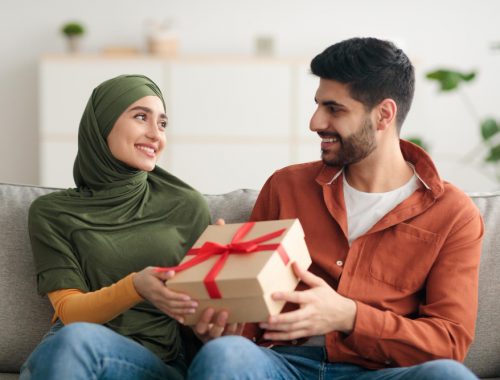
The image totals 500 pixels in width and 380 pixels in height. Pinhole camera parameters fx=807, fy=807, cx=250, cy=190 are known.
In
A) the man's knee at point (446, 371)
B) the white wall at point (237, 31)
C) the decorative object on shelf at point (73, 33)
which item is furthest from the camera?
the white wall at point (237, 31)

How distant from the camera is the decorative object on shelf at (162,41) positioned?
5680 mm

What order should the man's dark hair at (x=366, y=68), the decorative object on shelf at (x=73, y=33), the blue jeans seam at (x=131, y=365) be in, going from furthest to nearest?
the decorative object on shelf at (x=73, y=33), the man's dark hair at (x=366, y=68), the blue jeans seam at (x=131, y=365)

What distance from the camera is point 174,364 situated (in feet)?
6.88

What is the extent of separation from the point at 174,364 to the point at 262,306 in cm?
49

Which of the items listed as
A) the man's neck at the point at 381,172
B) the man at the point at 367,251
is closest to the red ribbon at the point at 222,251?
the man at the point at 367,251

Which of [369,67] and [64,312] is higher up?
[369,67]

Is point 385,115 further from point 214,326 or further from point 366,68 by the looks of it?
point 214,326

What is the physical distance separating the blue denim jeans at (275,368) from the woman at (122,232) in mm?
151

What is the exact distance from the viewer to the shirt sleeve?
73.6 inches

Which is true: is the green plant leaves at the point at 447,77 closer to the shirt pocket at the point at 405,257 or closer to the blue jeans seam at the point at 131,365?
the shirt pocket at the point at 405,257

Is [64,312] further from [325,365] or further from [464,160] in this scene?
[464,160]

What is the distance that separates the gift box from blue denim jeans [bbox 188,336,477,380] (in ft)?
0.29

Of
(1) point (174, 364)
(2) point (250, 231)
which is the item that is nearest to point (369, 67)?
(2) point (250, 231)

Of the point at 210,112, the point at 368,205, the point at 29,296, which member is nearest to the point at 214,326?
the point at 368,205
